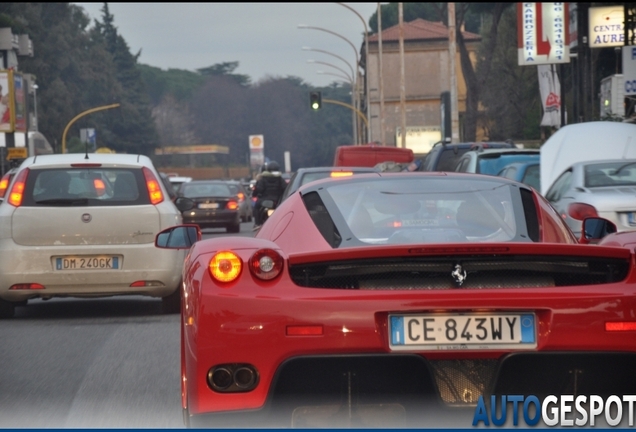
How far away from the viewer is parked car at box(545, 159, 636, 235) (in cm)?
1385

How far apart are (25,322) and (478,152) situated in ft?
37.9

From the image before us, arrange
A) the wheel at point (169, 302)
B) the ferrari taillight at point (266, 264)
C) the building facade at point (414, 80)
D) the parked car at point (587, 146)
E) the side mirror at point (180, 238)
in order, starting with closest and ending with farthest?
the ferrari taillight at point (266, 264) → the side mirror at point (180, 238) → the wheel at point (169, 302) → the parked car at point (587, 146) → the building facade at point (414, 80)

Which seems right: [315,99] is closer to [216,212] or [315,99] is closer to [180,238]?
[216,212]

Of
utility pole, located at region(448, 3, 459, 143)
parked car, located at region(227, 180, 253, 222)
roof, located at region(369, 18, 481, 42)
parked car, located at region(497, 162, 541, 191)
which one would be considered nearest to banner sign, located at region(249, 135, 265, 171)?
roof, located at region(369, 18, 481, 42)

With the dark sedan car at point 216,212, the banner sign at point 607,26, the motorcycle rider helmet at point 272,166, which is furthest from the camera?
the dark sedan car at point 216,212

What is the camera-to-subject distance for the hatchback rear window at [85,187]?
12.1m

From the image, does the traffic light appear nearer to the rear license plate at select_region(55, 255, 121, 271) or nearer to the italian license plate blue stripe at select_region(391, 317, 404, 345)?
the rear license plate at select_region(55, 255, 121, 271)

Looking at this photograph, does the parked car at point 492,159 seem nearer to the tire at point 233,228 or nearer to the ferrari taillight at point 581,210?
the ferrari taillight at point 581,210

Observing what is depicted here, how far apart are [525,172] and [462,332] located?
1553 cm

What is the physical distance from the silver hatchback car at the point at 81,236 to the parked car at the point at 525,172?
27.9ft

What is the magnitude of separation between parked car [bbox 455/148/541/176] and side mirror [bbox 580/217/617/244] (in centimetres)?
1422

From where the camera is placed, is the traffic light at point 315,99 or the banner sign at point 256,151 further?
the banner sign at point 256,151

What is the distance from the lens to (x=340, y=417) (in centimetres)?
481

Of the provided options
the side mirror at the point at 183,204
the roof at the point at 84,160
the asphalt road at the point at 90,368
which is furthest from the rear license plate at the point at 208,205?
the roof at the point at 84,160
